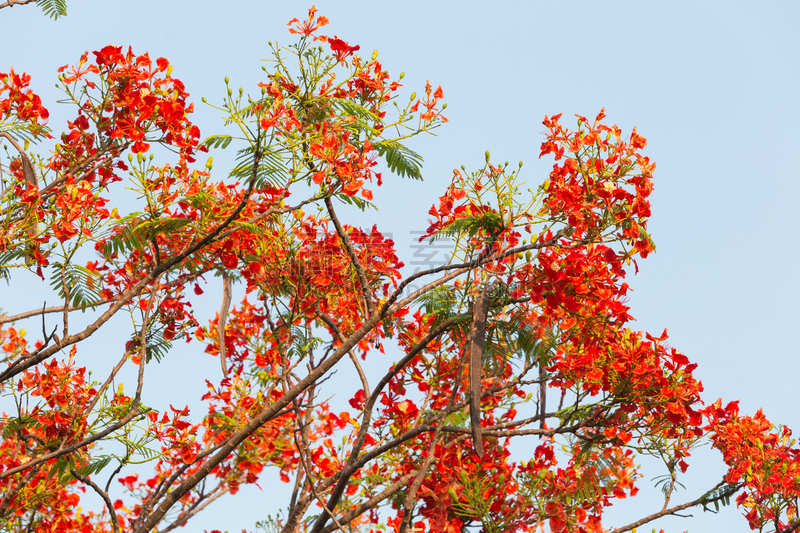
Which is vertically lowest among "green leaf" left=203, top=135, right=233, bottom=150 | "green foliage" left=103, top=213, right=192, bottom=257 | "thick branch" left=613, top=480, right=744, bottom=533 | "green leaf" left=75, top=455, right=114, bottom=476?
"thick branch" left=613, top=480, right=744, bottom=533

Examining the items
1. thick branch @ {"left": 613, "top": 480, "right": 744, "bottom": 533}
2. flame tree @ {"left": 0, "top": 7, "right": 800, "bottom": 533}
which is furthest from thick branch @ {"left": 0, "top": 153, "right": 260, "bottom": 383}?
thick branch @ {"left": 613, "top": 480, "right": 744, "bottom": 533}

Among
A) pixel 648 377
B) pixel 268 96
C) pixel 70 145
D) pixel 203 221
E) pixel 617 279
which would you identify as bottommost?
pixel 648 377

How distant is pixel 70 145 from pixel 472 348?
3378 mm

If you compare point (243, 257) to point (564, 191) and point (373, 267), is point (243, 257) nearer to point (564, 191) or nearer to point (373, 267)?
point (373, 267)

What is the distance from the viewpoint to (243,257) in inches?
170

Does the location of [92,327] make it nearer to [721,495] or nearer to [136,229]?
[136,229]

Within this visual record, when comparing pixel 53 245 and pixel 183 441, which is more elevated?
pixel 53 245

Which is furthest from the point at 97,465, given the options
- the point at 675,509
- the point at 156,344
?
the point at 675,509

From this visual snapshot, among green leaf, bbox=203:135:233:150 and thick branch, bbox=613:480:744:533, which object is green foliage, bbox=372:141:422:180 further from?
thick branch, bbox=613:480:744:533

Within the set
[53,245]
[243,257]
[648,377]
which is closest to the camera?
[648,377]

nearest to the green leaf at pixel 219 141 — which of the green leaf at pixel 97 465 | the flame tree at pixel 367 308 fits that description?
the flame tree at pixel 367 308

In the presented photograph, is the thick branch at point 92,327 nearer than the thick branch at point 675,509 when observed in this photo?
Yes

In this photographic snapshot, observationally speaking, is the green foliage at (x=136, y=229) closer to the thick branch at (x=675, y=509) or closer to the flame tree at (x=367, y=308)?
the flame tree at (x=367, y=308)

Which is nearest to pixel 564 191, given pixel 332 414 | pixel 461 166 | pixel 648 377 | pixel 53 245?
pixel 461 166
